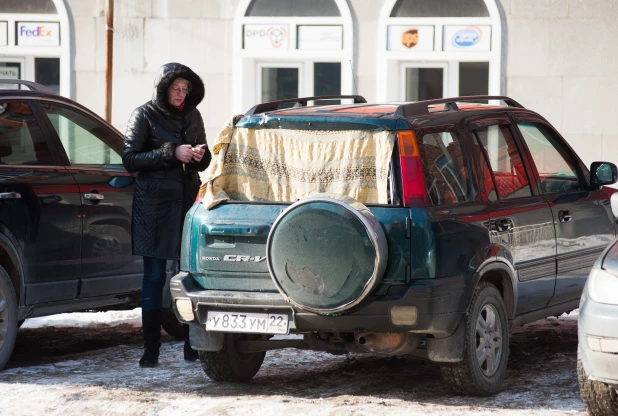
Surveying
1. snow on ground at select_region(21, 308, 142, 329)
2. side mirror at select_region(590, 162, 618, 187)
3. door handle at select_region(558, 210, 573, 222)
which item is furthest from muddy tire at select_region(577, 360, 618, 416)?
snow on ground at select_region(21, 308, 142, 329)

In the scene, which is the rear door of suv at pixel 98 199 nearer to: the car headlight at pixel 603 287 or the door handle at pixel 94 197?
the door handle at pixel 94 197

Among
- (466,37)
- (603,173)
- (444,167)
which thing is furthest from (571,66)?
(444,167)

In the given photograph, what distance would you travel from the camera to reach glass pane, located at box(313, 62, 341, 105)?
54.3ft

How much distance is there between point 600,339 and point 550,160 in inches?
101

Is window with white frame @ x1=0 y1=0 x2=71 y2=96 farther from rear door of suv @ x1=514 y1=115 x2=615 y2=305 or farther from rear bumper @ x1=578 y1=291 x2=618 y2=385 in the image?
rear bumper @ x1=578 y1=291 x2=618 y2=385

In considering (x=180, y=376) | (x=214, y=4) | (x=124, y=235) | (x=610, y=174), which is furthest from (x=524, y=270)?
(x=214, y=4)

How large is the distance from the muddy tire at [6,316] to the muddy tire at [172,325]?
1529 mm

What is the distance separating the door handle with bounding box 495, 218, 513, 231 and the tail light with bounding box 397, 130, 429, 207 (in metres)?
0.72

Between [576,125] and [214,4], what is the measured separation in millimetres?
4964

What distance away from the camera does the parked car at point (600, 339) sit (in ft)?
19.1

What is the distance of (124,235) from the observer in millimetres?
8625

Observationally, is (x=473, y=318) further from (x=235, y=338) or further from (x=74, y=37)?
(x=74, y=37)

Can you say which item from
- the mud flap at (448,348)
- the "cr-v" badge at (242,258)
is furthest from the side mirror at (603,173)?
the "cr-v" badge at (242,258)

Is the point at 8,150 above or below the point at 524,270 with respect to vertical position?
above
